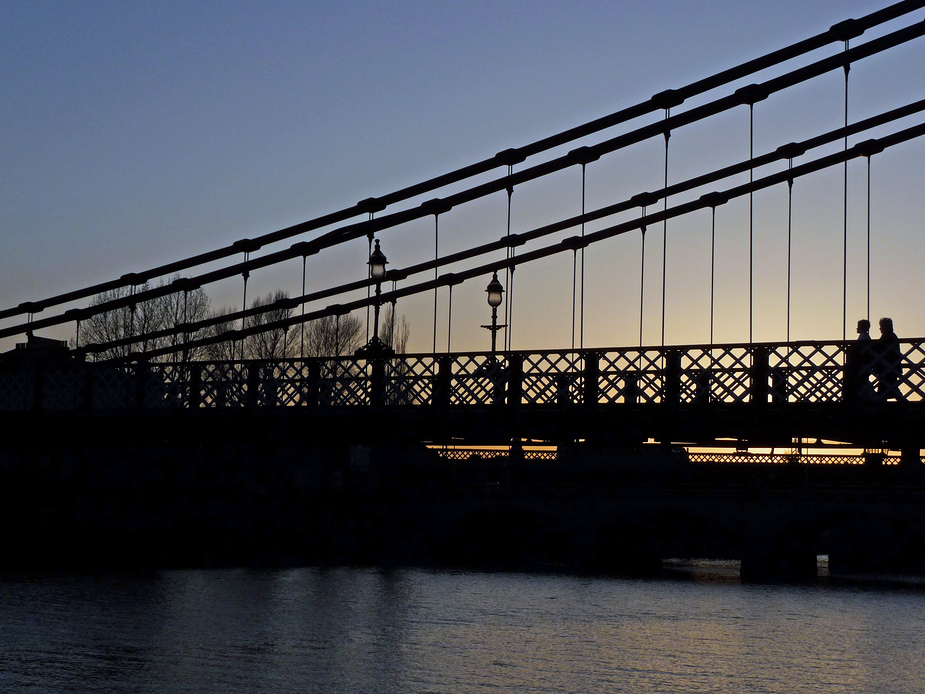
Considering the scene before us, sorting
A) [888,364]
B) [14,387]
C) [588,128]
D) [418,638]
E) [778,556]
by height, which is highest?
[588,128]

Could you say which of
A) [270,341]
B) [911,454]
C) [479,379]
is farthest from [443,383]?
[270,341]

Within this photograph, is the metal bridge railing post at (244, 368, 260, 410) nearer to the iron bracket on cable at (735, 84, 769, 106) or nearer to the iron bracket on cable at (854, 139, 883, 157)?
the iron bracket on cable at (735, 84, 769, 106)

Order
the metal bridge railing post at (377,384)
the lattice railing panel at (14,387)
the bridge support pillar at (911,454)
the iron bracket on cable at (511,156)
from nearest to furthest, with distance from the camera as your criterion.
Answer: the metal bridge railing post at (377,384) < the bridge support pillar at (911,454) < the iron bracket on cable at (511,156) < the lattice railing panel at (14,387)

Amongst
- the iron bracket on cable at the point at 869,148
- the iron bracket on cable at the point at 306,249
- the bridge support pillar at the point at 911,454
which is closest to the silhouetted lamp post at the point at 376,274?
the iron bracket on cable at the point at 306,249

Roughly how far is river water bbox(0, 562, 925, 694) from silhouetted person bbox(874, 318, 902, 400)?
4.96m

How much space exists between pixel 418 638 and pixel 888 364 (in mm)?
10258

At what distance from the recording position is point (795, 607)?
128ft

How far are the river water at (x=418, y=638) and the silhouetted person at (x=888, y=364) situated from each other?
4.96 metres

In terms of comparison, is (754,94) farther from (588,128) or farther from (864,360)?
(864,360)

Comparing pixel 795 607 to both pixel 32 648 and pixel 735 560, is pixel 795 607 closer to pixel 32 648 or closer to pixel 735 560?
pixel 32 648

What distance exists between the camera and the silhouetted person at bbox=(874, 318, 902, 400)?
81.0 feet

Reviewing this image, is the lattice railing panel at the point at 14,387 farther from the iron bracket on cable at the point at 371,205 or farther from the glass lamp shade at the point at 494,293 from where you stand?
the glass lamp shade at the point at 494,293

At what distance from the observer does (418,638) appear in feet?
77.4

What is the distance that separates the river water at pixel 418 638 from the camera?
57.9 feet
